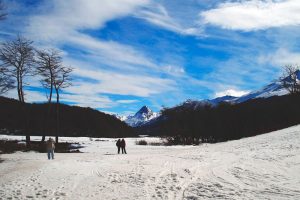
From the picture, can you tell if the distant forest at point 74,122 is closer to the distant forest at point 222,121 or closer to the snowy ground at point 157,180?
the distant forest at point 222,121

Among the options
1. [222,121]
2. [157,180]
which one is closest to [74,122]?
[222,121]

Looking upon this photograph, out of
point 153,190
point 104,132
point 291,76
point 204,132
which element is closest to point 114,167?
point 153,190

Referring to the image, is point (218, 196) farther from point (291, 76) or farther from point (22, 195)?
Result: point (291, 76)

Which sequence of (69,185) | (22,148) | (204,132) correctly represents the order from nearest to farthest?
(69,185), (22,148), (204,132)

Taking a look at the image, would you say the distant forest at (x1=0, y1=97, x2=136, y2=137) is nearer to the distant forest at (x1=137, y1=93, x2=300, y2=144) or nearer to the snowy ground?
the distant forest at (x1=137, y1=93, x2=300, y2=144)

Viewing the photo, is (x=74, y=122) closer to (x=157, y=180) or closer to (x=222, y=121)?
(x=222, y=121)

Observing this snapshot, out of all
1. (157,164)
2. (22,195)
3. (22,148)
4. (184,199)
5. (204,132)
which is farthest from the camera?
(204,132)

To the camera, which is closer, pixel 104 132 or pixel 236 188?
pixel 236 188

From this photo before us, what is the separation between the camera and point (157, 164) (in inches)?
930

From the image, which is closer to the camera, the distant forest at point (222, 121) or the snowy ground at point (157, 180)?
the snowy ground at point (157, 180)

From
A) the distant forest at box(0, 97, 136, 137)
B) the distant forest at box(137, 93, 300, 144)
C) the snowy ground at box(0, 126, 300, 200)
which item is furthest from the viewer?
the distant forest at box(0, 97, 136, 137)

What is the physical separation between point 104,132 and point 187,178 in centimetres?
14137

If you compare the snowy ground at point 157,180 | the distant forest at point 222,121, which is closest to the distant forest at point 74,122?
the distant forest at point 222,121

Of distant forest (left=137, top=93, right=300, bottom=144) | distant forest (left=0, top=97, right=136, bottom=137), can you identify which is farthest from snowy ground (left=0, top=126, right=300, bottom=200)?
distant forest (left=0, top=97, right=136, bottom=137)
